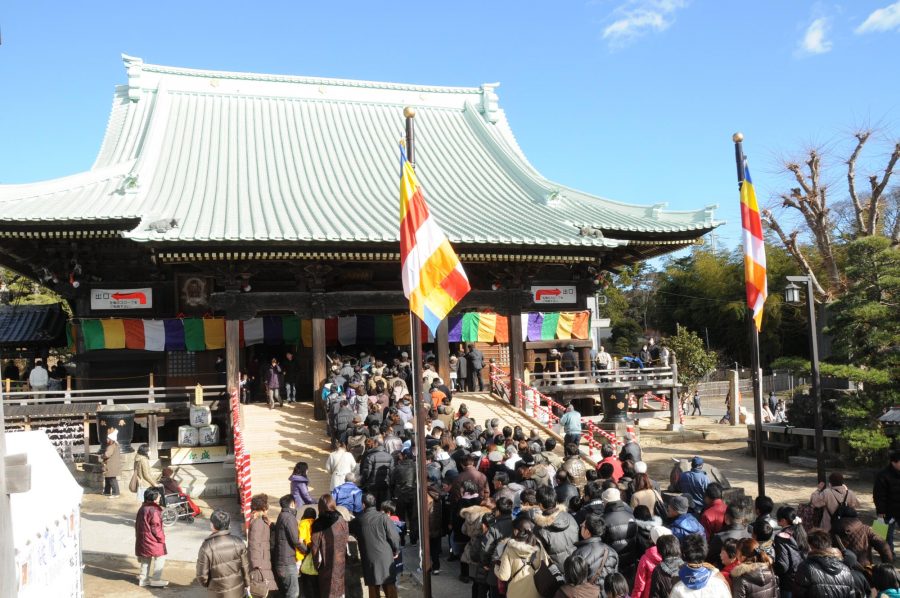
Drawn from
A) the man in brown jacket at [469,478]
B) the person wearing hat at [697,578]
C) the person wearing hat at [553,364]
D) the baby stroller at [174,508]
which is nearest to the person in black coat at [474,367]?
the person wearing hat at [553,364]

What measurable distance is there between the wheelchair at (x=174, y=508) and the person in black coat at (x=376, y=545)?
20.1 ft

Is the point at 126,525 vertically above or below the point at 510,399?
below

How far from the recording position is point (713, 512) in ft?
24.5

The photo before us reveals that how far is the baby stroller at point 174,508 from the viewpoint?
12828 millimetres

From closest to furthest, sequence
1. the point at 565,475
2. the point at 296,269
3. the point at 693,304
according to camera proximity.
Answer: the point at 565,475 < the point at 296,269 < the point at 693,304

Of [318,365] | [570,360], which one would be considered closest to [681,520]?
[318,365]

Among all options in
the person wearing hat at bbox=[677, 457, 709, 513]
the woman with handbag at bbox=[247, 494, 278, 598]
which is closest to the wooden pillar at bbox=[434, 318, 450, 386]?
the person wearing hat at bbox=[677, 457, 709, 513]

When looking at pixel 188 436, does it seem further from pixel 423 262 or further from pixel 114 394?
pixel 423 262

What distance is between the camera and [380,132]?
2614 centimetres

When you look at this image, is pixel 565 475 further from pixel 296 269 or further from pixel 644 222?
pixel 644 222

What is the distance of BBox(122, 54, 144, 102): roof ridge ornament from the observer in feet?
84.4

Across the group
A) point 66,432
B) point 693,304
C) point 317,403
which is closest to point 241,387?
point 317,403

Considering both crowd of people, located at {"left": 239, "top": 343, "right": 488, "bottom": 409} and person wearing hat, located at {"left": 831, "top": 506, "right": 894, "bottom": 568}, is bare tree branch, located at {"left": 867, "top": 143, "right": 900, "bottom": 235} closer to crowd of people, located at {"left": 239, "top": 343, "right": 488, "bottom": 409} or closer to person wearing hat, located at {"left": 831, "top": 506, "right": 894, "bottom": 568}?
crowd of people, located at {"left": 239, "top": 343, "right": 488, "bottom": 409}

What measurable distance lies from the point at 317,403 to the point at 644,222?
10416 mm
